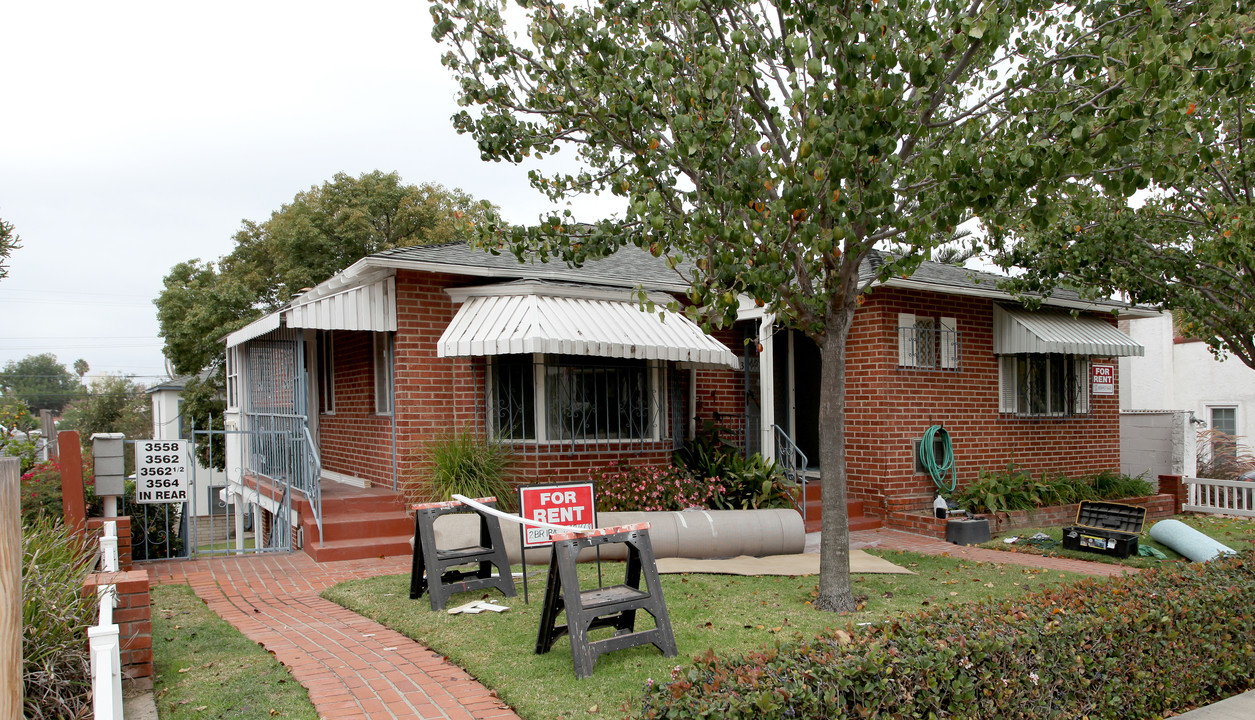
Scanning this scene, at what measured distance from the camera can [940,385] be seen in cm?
1255

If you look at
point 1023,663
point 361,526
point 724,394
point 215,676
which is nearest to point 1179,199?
point 724,394

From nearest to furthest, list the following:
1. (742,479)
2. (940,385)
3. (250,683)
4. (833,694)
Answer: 1. (833,694)
2. (250,683)
3. (742,479)
4. (940,385)

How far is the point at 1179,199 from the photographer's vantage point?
1068 cm

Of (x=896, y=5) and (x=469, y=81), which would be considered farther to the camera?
(x=469, y=81)

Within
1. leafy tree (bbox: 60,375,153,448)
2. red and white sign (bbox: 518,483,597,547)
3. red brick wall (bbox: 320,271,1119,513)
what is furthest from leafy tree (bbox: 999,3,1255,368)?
leafy tree (bbox: 60,375,153,448)

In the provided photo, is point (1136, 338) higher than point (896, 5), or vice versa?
point (896, 5)

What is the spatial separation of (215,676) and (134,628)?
55cm

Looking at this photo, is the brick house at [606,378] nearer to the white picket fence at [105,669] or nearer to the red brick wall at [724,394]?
the red brick wall at [724,394]

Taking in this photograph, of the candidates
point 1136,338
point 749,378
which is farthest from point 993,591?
point 1136,338

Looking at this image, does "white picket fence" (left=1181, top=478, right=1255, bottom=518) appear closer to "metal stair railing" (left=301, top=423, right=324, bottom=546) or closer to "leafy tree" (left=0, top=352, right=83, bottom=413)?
"metal stair railing" (left=301, top=423, right=324, bottom=546)

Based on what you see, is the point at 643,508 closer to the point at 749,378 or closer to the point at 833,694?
the point at 749,378

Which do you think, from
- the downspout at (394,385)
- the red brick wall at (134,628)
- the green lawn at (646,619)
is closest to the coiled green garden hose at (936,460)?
the green lawn at (646,619)

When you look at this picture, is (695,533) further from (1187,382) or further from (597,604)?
(1187,382)

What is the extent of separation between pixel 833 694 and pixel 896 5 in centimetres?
505
